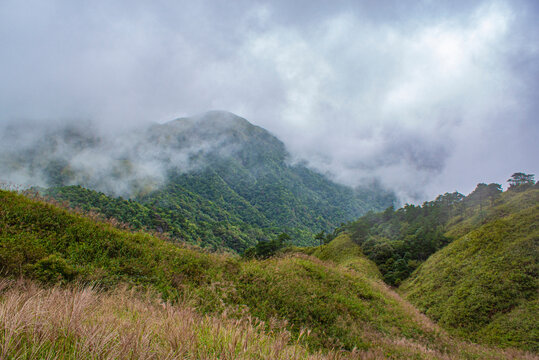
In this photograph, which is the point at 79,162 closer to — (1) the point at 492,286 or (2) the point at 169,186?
(2) the point at 169,186

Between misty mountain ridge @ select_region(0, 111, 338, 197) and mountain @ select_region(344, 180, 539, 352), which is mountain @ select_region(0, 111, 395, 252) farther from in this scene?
mountain @ select_region(344, 180, 539, 352)

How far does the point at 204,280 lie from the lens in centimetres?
643

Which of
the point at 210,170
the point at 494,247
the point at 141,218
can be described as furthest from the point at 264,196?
the point at 494,247

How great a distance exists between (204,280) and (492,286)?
15.5 m

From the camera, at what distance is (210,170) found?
197875 mm

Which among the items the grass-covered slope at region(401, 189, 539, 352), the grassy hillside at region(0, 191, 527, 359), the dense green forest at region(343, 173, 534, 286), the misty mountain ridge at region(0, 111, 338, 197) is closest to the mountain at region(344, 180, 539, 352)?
the grass-covered slope at region(401, 189, 539, 352)

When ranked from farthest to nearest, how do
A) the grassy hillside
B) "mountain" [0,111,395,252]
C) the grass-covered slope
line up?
"mountain" [0,111,395,252] < the grass-covered slope < the grassy hillside

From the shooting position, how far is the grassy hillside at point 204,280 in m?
4.70

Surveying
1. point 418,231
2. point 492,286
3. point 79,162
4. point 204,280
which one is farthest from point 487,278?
point 79,162

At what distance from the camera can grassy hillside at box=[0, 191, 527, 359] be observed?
15.4 feet

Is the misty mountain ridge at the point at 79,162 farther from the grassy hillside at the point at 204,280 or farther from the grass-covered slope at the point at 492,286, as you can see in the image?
the grass-covered slope at the point at 492,286

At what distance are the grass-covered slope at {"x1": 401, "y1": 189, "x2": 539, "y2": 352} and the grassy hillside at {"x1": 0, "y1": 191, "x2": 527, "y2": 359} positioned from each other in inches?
97.2

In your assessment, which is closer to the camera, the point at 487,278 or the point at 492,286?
the point at 492,286

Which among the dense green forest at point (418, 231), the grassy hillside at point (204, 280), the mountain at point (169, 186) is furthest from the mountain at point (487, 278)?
the mountain at point (169, 186)
